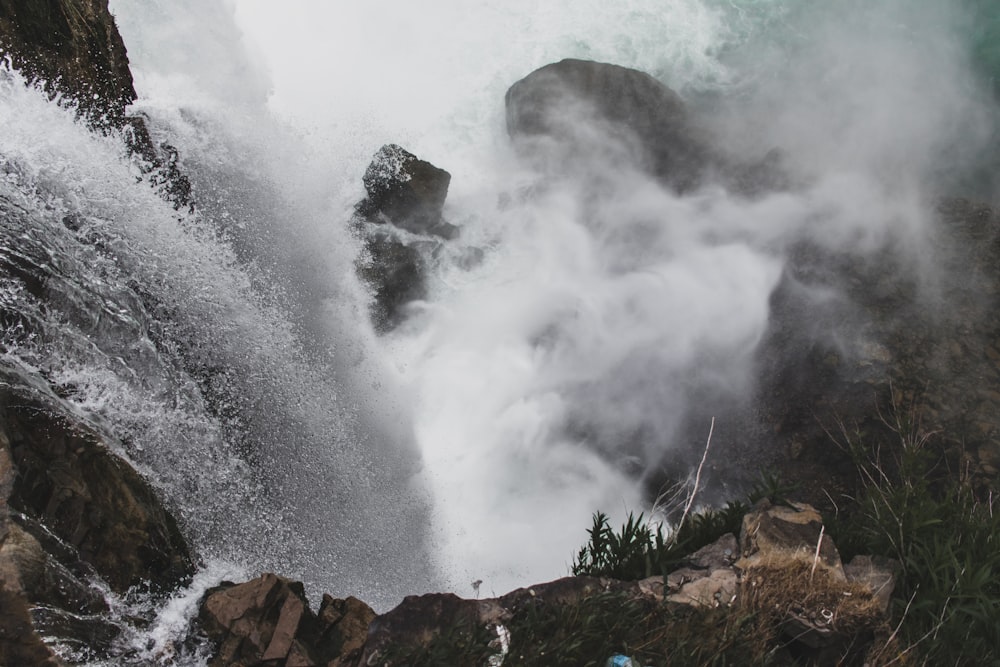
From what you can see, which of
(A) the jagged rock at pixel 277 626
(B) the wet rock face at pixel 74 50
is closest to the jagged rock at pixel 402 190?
(B) the wet rock face at pixel 74 50

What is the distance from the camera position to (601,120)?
34.9 feet

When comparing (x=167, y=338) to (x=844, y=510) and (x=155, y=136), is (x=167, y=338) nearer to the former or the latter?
(x=155, y=136)

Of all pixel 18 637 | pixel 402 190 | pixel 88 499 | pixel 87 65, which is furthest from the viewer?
pixel 402 190

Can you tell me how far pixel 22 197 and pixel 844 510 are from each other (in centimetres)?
815

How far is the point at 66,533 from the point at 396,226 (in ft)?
19.0

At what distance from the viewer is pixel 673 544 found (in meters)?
4.87

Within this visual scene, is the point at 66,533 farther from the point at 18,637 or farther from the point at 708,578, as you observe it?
the point at 708,578

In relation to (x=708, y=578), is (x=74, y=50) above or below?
above

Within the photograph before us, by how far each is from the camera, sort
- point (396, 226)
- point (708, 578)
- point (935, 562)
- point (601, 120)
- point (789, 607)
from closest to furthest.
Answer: point (789, 607) → point (935, 562) → point (708, 578) → point (396, 226) → point (601, 120)

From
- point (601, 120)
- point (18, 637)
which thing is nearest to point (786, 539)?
point (18, 637)

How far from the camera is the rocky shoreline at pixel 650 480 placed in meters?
4.25

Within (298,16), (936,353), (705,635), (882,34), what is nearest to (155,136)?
(298,16)

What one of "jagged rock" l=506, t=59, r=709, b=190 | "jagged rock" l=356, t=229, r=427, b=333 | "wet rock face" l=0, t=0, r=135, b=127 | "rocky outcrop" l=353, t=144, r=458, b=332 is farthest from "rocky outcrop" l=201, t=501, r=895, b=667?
"jagged rock" l=506, t=59, r=709, b=190

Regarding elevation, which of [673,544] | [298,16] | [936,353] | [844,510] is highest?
[298,16]
